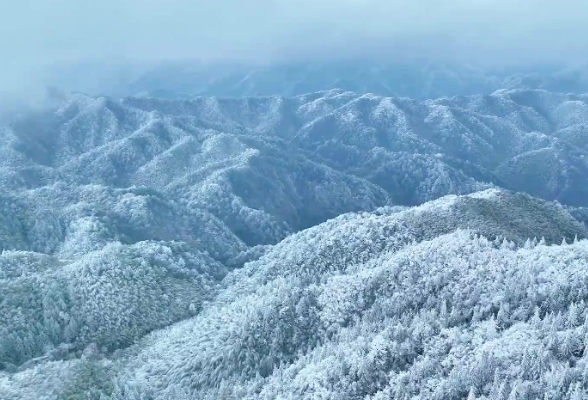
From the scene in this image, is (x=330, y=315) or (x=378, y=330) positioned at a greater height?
(x=378, y=330)

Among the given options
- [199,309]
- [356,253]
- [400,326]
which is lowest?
[199,309]

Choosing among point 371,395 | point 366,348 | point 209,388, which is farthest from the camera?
point 209,388

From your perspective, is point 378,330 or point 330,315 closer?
point 378,330

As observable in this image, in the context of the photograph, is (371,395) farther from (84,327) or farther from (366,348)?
(84,327)

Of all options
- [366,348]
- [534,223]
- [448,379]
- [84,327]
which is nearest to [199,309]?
[84,327]

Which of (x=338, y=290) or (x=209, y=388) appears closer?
(x=209, y=388)

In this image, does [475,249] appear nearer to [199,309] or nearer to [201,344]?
[201,344]

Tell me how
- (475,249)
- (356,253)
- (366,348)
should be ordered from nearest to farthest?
(366,348)
(475,249)
(356,253)

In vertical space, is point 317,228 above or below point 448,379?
below

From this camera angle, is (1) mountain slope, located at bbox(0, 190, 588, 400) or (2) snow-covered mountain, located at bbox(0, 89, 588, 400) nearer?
(1) mountain slope, located at bbox(0, 190, 588, 400)

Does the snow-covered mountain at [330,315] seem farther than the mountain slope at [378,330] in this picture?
Yes
